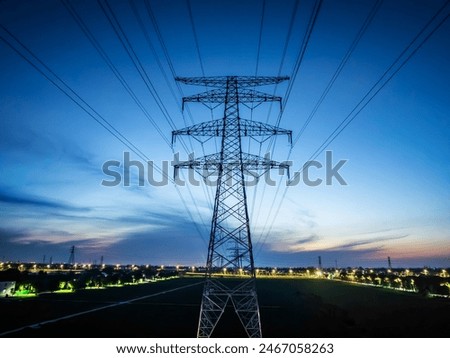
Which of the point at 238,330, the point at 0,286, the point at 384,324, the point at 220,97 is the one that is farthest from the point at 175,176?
the point at 0,286

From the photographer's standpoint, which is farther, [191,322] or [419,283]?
[419,283]

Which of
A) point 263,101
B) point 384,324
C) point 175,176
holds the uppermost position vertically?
point 263,101

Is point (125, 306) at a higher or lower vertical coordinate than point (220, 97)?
lower

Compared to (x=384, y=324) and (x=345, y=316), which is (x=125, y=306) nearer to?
(x=345, y=316)

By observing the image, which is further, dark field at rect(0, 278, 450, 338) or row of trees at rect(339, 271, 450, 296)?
row of trees at rect(339, 271, 450, 296)

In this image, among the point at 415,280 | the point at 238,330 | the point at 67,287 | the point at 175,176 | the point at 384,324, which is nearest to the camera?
the point at 175,176

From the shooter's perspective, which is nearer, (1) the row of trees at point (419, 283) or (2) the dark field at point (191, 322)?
(2) the dark field at point (191, 322)

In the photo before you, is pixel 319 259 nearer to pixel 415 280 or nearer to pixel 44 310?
pixel 415 280
